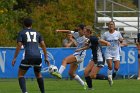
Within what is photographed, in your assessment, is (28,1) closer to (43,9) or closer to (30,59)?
(43,9)

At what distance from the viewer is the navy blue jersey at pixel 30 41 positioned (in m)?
16.9

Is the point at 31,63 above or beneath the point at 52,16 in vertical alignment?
above

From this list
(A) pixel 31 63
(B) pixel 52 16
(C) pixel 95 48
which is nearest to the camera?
(A) pixel 31 63

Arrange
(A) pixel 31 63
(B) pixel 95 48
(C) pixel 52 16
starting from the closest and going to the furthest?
(A) pixel 31 63
(B) pixel 95 48
(C) pixel 52 16

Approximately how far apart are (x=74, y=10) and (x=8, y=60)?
1919 cm

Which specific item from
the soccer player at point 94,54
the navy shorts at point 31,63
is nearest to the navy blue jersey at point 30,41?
the navy shorts at point 31,63

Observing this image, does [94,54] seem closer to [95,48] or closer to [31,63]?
[95,48]

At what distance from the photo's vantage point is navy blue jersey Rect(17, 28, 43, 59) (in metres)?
16.9

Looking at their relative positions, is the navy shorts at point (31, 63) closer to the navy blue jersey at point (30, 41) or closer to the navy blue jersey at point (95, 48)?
the navy blue jersey at point (30, 41)

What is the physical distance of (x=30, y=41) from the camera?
1694 cm

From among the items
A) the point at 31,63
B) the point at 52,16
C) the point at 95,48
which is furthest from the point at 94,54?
the point at 52,16

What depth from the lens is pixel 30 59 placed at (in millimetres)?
16875

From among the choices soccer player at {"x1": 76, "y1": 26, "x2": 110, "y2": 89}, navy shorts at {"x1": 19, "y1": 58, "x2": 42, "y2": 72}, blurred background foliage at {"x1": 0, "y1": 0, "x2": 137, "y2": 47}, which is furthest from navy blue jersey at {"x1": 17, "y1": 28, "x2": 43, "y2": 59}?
blurred background foliage at {"x1": 0, "y1": 0, "x2": 137, "y2": 47}

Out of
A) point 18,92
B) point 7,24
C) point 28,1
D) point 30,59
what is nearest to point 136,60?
point 18,92
